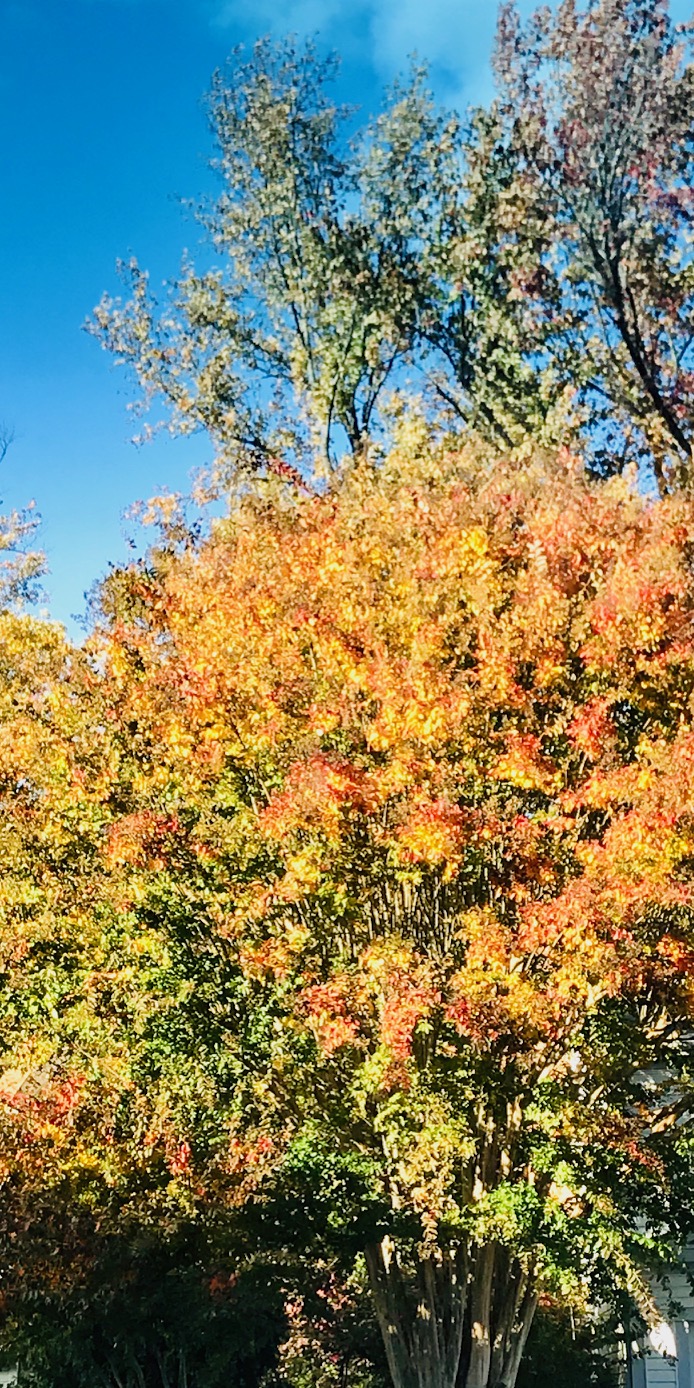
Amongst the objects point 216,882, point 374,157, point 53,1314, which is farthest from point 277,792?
point 374,157

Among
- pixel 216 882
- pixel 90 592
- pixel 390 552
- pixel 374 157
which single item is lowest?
pixel 216 882

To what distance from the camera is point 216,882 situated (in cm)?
1023

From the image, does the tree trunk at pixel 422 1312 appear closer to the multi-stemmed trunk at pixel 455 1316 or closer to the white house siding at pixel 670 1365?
the multi-stemmed trunk at pixel 455 1316

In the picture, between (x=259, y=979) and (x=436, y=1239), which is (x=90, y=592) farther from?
(x=436, y=1239)

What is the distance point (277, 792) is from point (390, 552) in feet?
6.73

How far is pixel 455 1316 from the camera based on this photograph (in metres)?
11.2

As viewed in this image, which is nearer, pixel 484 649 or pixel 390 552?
pixel 484 649

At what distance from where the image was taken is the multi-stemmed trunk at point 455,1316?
11.2 m

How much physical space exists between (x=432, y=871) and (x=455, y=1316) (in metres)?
4.26

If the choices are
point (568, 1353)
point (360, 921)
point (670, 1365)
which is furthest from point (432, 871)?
point (670, 1365)

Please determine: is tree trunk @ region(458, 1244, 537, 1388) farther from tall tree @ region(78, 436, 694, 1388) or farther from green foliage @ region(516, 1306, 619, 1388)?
green foliage @ region(516, 1306, 619, 1388)

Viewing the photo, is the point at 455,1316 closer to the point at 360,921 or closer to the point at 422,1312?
the point at 422,1312

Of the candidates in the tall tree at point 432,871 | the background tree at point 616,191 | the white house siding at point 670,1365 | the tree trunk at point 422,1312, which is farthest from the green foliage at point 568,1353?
the background tree at point 616,191

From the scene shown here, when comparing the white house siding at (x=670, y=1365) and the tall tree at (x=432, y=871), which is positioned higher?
the tall tree at (x=432, y=871)
